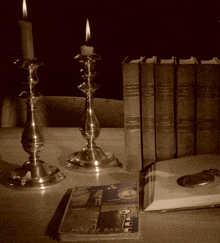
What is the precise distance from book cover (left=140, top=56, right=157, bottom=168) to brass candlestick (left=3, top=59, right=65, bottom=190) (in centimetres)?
24

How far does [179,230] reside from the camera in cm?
63

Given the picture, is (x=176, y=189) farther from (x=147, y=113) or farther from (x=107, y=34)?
(x=107, y=34)

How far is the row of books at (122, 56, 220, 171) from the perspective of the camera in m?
0.89

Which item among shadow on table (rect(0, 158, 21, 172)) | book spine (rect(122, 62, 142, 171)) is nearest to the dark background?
shadow on table (rect(0, 158, 21, 172))

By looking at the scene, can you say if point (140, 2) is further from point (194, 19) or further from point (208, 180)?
point (208, 180)

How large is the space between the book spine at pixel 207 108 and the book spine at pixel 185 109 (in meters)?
0.01

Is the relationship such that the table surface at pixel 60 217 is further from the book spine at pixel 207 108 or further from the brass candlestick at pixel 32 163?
the book spine at pixel 207 108

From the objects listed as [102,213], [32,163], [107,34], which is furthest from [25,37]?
[107,34]

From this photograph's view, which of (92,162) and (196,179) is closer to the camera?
(196,179)

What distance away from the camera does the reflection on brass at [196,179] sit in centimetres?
74

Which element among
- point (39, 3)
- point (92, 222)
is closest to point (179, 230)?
point (92, 222)

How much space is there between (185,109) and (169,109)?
0.13ft

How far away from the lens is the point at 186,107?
0.90 meters

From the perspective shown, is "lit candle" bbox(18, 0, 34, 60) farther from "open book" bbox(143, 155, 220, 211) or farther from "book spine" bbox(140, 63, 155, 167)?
"open book" bbox(143, 155, 220, 211)
